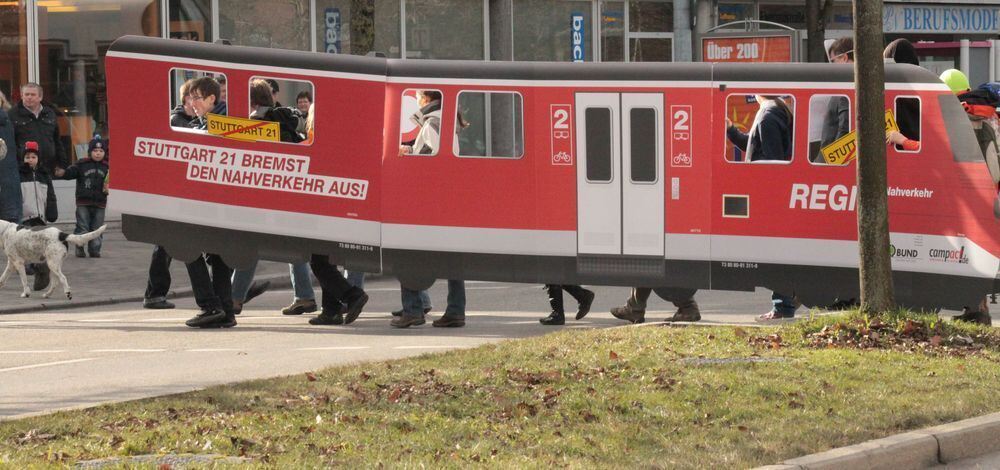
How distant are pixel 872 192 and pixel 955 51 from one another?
20.6 m

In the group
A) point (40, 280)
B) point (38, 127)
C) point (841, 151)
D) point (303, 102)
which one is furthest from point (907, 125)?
point (38, 127)

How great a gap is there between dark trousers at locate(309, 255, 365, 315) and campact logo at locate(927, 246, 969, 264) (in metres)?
4.94

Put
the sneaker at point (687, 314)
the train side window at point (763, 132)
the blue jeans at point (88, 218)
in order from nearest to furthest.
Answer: the train side window at point (763, 132) → the sneaker at point (687, 314) → the blue jeans at point (88, 218)

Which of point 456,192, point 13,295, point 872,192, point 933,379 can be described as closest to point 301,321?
point 456,192

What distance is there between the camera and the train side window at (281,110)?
1440 centimetres

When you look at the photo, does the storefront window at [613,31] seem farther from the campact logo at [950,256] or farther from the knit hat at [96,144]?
the campact logo at [950,256]

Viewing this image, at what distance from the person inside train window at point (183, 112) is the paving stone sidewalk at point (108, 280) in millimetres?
2671

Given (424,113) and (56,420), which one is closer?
(56,420)

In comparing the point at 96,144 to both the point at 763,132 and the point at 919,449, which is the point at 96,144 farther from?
the point at 919,449

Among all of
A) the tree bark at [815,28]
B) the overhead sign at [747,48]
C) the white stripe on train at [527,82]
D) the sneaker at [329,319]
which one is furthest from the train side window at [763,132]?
the tree bark at [815,28]

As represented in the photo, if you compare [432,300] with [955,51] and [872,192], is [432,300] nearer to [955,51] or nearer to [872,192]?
[872,192]

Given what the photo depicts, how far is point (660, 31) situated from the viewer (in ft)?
103

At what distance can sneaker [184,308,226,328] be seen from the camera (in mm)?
14094

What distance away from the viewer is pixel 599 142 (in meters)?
13.9
